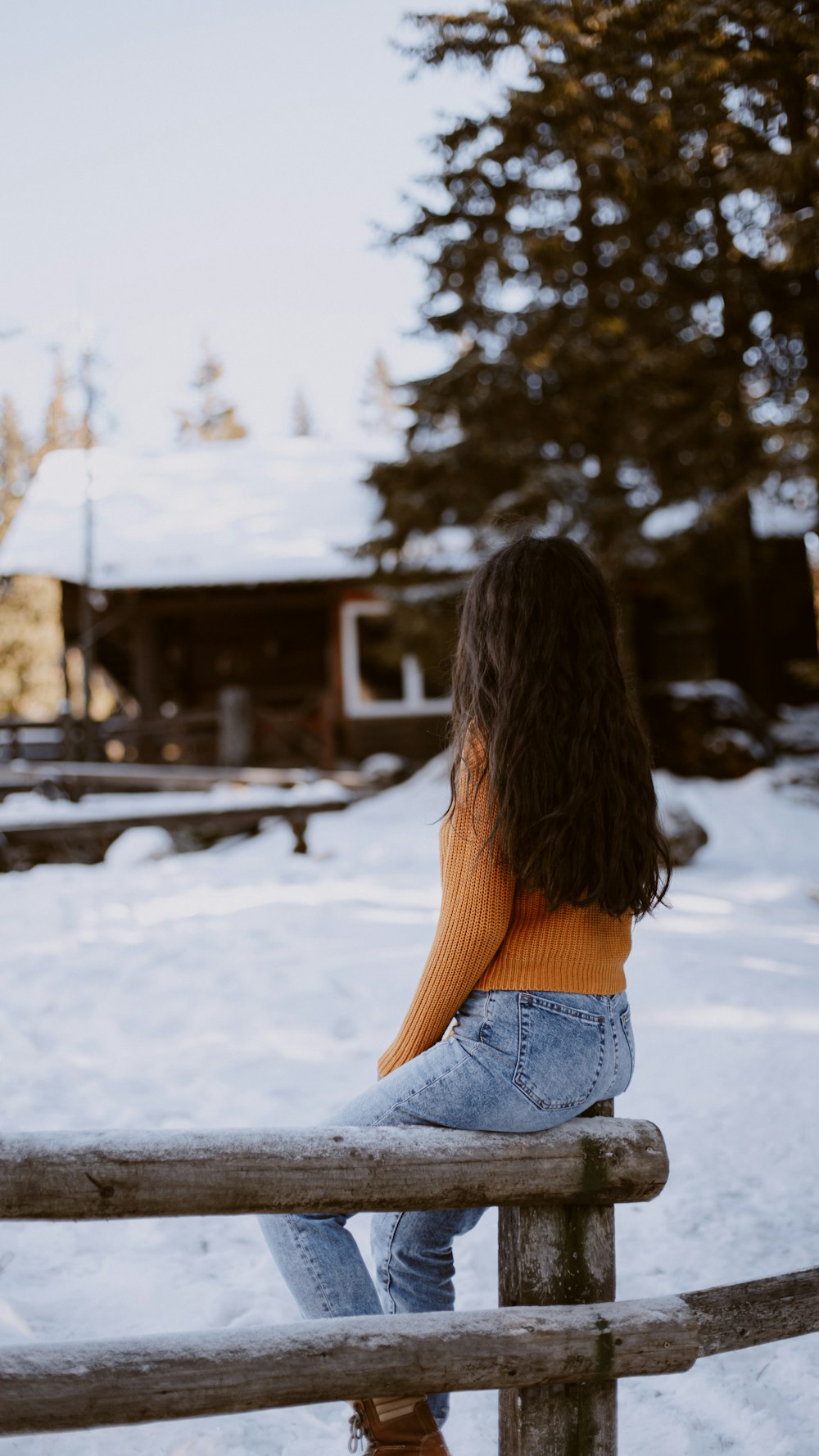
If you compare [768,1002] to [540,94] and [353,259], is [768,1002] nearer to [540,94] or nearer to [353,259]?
[540,94]

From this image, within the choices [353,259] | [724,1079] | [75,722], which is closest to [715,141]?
[353,259]

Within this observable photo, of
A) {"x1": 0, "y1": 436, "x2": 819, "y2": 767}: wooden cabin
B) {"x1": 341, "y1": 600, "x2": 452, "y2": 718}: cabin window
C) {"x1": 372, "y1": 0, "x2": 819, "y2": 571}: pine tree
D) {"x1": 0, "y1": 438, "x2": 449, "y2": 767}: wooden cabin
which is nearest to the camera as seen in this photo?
{"x1": 372, "y1": 0, "x2": 819, "y2": 571}: pine tree

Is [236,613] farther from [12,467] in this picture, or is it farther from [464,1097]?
[464,1097]

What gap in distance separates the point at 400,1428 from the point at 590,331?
12485 mm

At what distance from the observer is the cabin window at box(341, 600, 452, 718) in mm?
18312

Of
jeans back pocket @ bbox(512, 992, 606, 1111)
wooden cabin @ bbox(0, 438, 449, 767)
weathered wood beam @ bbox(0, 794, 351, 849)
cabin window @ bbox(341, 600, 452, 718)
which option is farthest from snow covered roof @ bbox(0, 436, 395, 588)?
jeans back pocket @ bbox(512, 992, 606, 1111)

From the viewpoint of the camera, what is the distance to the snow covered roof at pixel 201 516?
1784 centimetres

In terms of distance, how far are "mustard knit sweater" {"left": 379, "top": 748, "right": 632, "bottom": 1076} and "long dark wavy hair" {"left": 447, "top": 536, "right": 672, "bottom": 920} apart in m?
0.04

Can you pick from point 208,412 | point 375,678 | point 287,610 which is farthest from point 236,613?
point 208,412

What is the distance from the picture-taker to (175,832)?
444 inches

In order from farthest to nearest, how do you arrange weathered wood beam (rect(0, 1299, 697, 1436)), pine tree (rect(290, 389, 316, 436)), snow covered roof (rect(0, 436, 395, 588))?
pine tree (rect(290, 389, 316, 436)), snow covered roof (rect(0, 436, 395, 588)), weathered wood beam (rect(0, 1299, 697, 1436))

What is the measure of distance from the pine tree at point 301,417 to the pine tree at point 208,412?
848cm

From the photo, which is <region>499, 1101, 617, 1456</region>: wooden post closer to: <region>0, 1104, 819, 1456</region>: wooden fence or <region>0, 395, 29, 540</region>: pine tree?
Answer: <region>0, 1104, 819, 1456</region>: wooden fence

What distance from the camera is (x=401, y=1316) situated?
184 cm
